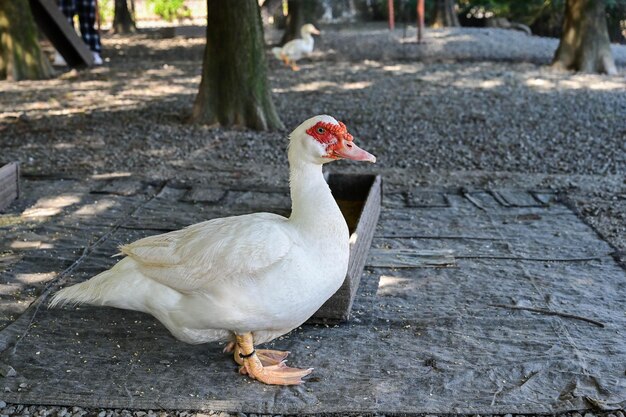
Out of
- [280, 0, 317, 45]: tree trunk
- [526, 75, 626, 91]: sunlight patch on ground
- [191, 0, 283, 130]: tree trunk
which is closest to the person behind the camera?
[191, 0, 283, 130]: tree trunk

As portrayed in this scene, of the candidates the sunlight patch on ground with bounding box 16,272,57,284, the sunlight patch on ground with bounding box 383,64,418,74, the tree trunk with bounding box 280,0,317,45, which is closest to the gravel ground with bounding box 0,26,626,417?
the sunlight patch on ground with bounding box 383,64,418,74

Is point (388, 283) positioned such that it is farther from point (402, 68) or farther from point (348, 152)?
point (402, 68)

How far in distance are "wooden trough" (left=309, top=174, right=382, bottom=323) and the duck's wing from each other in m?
0.56

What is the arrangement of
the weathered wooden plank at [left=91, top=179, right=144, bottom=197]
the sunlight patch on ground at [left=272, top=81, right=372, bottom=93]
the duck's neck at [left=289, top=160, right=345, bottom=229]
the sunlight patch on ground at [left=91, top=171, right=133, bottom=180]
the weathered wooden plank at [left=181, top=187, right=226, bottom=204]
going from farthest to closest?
the sunlight patch on ground at [left=272, top=81, right=372, bottom=93] < the sunlight patch on ground at [left=91, top=171, right=133, bottom=180] < the weathered wooden plank at [left=91, top=179, right=144, bottom=197] < the weathered wooden plank at [left=181, top=187, right=226, bottom=204] < the duck's neck at [left=289, top=160, right=345, bottom=229]

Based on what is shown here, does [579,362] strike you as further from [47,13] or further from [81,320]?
[47,13]

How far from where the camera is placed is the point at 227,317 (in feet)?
8.46

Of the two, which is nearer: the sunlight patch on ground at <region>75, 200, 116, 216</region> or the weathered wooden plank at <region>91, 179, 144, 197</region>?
the sunlight patch on ground at <region>75, 200, 116, 216</region>

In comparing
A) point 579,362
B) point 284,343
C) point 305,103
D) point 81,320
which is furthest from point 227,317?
point 305,103

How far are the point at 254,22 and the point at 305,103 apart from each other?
179 cm

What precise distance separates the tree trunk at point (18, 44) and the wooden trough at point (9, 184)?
5886 millimetres

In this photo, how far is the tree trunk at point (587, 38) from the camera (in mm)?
10672

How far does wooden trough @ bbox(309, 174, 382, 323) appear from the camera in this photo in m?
3.17

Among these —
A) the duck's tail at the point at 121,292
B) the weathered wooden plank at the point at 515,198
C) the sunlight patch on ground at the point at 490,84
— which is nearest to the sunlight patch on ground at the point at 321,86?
the sunlight patch on ground at the point at 490,84

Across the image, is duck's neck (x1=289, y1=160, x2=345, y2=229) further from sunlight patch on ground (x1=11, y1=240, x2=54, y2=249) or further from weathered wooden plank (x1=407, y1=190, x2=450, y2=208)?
weathered wooden plank (x1=407, y1=190, x2=450, y2=208)
